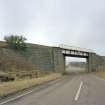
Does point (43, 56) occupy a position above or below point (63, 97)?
above

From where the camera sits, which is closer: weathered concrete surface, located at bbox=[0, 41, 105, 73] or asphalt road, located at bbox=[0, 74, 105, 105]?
asphalt road, located at bbox=[0, 74, 105, 105]

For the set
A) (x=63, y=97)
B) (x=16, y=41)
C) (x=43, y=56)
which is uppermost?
(x=16, y=41)

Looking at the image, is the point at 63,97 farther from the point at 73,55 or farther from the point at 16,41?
the point at 73,55

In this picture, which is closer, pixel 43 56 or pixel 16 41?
pixel 16 41

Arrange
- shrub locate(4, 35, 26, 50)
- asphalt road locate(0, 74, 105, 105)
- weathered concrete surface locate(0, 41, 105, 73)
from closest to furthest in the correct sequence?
asphalt road locate(0, 74, 105, 105) < shrub locate(4, 35, 26, 50) < weathered concrete surface locate(0, 41, 105, 73)

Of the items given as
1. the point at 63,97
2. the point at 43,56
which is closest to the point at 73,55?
the point at 43,56

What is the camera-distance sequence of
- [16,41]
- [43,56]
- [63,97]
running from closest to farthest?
1. [63,97]
2. [16,41]
3. [43,56]

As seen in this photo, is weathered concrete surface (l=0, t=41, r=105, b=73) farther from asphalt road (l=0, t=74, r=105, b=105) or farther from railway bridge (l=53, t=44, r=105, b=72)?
asphalt road (l=0, t=74, r=105, b=105)

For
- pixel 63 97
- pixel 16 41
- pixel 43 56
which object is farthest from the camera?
pixel 43 56

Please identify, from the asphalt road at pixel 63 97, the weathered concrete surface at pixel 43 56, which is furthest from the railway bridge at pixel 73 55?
the asphalt road at pixel 63 97

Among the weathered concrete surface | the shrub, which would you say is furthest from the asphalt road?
the shrub

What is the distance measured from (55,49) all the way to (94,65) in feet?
74.7

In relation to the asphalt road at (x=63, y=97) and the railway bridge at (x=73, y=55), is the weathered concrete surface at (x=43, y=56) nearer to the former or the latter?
the railway bridge at (x=73, y=55)

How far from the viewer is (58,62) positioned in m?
63.3
